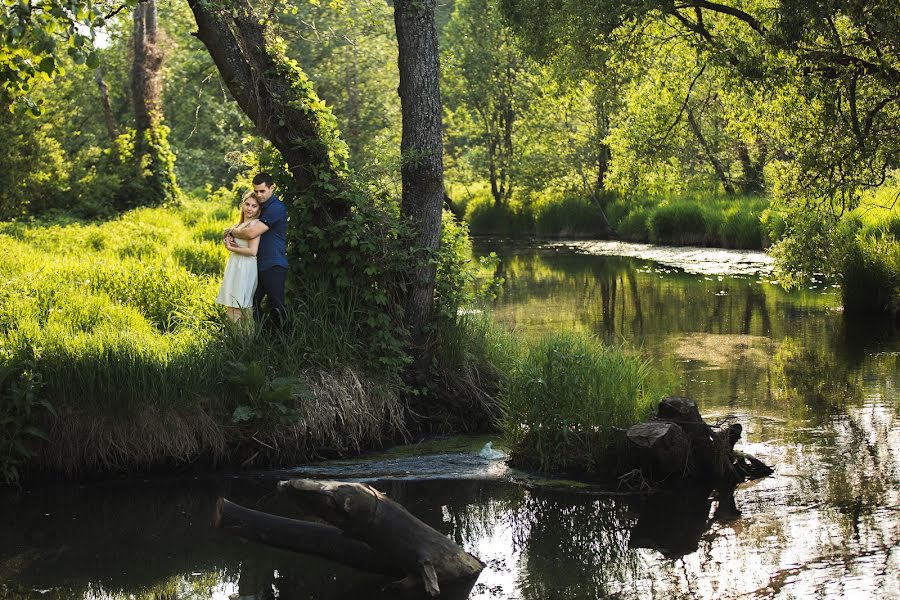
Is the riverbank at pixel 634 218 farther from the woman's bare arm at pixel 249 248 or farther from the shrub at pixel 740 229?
the woman's bare arm at pixel 249 248

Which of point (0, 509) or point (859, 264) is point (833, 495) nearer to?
point (0, 509)

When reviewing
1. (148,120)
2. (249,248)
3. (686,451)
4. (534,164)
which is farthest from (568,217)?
(686,451)

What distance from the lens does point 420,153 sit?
34.9 feet

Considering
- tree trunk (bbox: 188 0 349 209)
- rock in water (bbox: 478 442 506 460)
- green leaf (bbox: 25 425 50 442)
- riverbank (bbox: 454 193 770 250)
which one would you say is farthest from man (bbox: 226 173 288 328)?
riverbank (bbox: 454 193 770 250)

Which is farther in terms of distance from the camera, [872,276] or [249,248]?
[872,276]

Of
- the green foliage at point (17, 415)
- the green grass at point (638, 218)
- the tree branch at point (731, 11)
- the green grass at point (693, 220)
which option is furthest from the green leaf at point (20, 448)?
the green grass at point (638, 218)

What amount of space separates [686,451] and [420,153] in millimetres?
3989

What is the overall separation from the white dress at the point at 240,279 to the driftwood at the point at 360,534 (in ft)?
13.3

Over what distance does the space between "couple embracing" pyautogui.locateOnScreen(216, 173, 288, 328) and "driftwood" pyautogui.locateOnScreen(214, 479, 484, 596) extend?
387 centimetres

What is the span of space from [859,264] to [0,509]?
13.3m

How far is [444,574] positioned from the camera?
21.6 feet

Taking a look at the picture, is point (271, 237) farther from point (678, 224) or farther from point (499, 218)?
point (499, 218)

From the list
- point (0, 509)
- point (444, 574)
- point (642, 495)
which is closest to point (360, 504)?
point (444, 574)

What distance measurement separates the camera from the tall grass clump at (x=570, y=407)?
9094 mm
